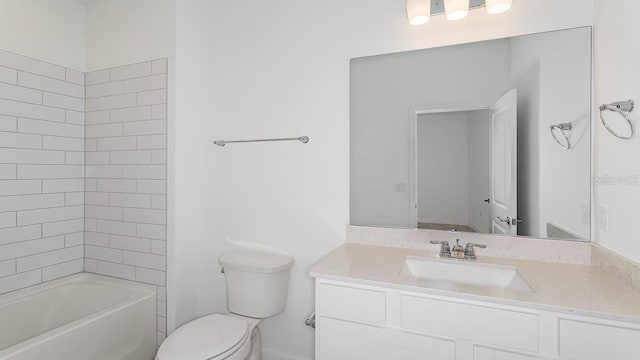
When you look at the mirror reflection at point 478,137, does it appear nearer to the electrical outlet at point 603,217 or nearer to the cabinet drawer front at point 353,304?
the electrical outlet at point 603,217

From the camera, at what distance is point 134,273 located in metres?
2.14

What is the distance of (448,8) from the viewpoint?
1529 millimetres

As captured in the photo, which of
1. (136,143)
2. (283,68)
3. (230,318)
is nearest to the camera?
(230,318)

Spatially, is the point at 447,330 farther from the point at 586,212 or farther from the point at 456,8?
the point at 456,8

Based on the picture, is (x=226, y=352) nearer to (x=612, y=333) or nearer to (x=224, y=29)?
(x=612, y=333)

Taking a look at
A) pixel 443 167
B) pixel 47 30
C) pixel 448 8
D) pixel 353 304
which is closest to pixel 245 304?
pixel 353 304

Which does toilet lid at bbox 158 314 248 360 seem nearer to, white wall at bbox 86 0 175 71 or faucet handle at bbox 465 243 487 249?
faucet handle at bbox 465 243 487 249

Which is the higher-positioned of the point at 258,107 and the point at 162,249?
the point at 258,107

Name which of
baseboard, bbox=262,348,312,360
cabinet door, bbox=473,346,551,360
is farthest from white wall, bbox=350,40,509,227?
baseboard, bbox=262,348,312,360

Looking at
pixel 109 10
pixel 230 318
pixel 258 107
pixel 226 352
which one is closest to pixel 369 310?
pixel 226 352

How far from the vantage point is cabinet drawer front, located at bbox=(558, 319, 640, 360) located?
93 centimetres

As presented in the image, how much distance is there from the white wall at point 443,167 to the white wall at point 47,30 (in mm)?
2414

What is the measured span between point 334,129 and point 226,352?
1265 mm

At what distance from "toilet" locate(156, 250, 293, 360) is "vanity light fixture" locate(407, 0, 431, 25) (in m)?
1.47
